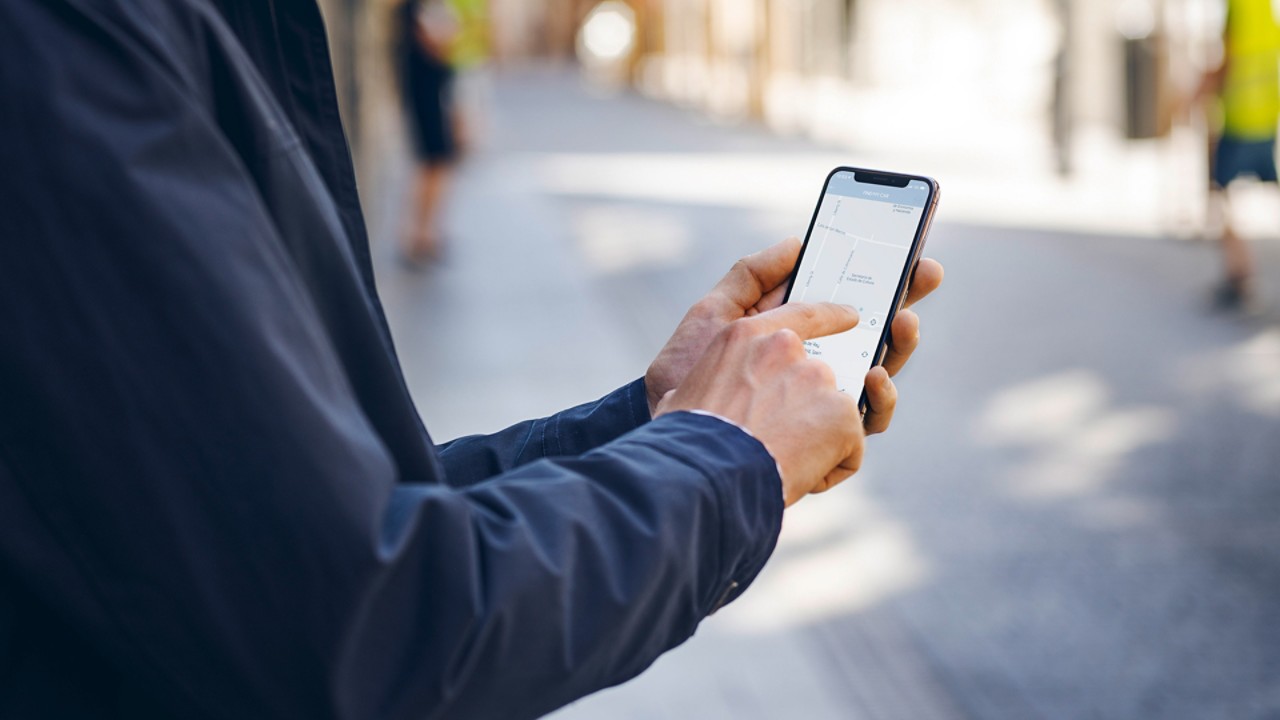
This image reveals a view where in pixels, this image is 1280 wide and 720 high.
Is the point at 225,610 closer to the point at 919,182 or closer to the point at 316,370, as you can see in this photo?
the point at 316,370

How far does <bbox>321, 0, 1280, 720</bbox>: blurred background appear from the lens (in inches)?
144

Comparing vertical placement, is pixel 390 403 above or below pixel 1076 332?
above

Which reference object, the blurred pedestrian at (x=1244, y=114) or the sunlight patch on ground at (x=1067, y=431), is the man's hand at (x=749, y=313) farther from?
the blurred pedestrian at (x=1244, y=114)

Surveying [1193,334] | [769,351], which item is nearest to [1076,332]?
[1193,334]

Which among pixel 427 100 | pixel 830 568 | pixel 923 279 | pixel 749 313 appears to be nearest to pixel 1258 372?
pixel 830 568

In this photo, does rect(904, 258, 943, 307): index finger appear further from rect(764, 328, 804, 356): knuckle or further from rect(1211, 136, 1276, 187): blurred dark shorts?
rect(1211, 136, 1276, 187): blurred dark shorts

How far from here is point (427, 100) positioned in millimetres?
9609

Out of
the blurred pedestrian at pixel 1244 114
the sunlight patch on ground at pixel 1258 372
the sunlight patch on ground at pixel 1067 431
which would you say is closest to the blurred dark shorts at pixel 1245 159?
the blurred pedestrian at pixel 1244 114

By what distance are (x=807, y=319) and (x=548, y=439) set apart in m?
0.36

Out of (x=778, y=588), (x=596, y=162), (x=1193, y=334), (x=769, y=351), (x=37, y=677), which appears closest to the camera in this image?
(x=37, y=677)

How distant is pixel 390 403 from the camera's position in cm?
109

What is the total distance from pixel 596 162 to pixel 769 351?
15.2 m

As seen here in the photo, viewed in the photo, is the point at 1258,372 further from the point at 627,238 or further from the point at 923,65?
the point at 923,65

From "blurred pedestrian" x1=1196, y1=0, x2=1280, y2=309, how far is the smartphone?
6.21 m
